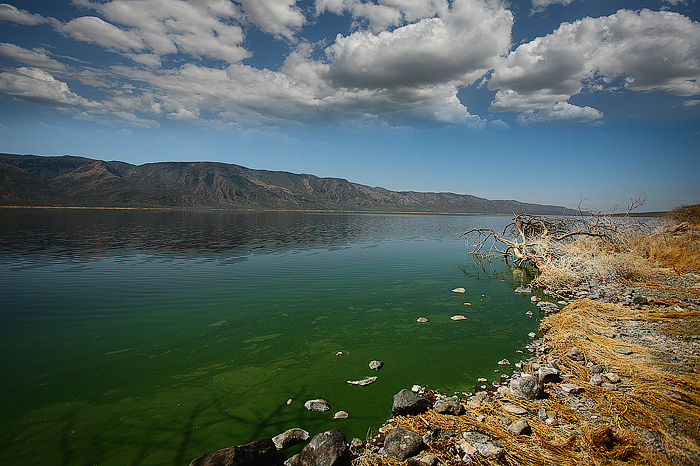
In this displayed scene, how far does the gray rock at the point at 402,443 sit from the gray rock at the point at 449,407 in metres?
0.99

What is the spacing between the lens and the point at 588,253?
66.0 feet

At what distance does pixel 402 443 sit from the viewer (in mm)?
4875

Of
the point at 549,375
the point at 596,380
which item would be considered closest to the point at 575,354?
the point at 596,380

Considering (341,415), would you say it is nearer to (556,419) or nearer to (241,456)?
(241,456)

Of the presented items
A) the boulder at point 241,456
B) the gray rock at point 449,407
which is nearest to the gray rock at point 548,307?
the gray rock at point 449,407

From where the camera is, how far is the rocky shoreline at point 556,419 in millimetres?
4449

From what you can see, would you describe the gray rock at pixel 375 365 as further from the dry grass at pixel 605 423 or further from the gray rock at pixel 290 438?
the gray rock at pixel 290 438

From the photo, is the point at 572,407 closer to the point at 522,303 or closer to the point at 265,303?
the point at 522,303

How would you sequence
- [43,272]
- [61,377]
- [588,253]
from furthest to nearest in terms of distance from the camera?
[588,253] → [43,272] → [61,377]

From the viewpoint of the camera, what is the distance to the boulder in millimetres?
4480

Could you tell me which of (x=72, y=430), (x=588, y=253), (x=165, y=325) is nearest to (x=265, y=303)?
(x=165, y=325)

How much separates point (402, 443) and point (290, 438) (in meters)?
1.89

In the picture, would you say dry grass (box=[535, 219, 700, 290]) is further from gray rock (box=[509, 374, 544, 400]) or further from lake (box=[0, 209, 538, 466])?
gray rock (box=[509, 374, 544, 400])

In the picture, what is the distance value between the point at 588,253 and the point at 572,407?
18280 mm
